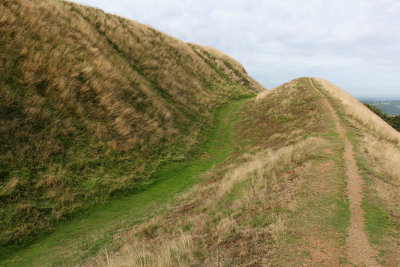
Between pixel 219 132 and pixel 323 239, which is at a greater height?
pixel 219 132

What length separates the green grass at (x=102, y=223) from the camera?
616 centimetres

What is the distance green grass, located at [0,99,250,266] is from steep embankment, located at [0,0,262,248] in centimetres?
43

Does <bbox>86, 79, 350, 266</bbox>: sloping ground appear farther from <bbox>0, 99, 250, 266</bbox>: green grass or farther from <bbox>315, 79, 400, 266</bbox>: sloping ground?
<bbox>0, 99, 250, 266</bbox>: green grass

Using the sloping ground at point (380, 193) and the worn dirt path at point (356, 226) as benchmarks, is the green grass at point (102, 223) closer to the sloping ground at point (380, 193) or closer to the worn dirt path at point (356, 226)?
the worn dirt path at point (356, 226)

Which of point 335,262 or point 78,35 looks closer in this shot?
point 335,262

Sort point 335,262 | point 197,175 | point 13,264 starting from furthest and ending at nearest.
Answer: point 197,175 < point 13,264 < point 335,262

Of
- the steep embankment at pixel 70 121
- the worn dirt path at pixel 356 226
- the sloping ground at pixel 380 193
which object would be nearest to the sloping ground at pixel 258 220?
the worn dirt path at pixel 356 226

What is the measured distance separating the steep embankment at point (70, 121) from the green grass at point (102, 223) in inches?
17.1

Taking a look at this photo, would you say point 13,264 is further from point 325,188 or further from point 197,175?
point 325,188

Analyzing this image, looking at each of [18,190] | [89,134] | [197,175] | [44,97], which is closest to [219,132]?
[197,175]

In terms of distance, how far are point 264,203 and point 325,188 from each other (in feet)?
6.19

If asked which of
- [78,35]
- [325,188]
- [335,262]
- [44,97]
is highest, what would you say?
[78,35]

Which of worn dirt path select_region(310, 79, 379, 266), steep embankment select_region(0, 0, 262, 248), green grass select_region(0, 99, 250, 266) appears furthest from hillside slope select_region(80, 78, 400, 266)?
steep embankment select_region(0, 0, 262, 248)

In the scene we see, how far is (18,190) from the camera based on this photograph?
743 centimetres
